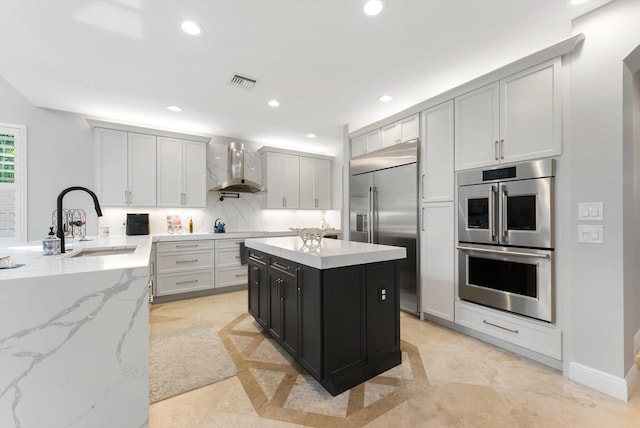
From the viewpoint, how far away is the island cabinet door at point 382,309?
6.66ft

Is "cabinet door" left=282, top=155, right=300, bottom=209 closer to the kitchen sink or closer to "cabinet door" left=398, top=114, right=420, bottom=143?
"cabinet door" left=398, top=114, right=420, bottom=143

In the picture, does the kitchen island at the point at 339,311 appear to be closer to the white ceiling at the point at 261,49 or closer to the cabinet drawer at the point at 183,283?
the white ceiling at the point at 261,49

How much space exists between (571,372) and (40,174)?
19.6 feet

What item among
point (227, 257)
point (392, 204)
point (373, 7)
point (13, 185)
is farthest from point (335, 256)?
point (13, 185)

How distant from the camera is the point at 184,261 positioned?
13.1 feet

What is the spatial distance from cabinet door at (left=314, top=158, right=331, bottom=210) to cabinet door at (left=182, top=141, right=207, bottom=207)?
2.17 meters

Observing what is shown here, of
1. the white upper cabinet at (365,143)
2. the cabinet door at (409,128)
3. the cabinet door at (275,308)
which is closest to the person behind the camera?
the cabinet door at (275,308)

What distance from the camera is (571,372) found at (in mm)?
1974

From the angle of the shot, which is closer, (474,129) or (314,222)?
(474,129)

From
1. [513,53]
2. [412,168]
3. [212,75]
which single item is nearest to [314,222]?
[412,168]

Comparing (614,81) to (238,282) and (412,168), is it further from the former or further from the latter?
→ (238,282)

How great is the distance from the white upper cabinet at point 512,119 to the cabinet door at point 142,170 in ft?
13.4

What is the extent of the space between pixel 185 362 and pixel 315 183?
13.1 feet

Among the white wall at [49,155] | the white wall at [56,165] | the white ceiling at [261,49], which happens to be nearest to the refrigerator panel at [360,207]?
the white ceiling at [261,49]
